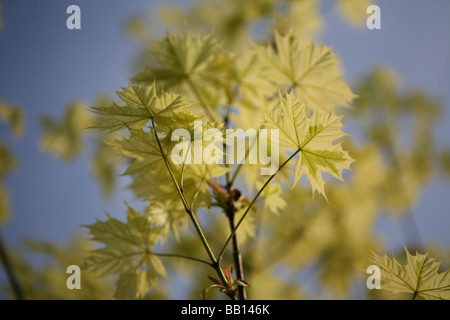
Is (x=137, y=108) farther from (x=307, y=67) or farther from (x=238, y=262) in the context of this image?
(x=307, y=67)

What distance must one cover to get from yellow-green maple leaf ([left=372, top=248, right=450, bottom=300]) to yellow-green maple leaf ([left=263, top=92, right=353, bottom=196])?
0.71 feet

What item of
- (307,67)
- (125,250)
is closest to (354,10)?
(307,67)

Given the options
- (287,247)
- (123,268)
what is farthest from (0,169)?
(287,247)

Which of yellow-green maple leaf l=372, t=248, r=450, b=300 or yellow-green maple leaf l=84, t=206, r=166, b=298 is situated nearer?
yellow-green maple leaf l=372, t=248, r=450, b=300

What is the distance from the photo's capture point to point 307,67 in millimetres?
887

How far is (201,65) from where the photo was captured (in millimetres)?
933

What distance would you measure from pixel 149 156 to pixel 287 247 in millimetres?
1970

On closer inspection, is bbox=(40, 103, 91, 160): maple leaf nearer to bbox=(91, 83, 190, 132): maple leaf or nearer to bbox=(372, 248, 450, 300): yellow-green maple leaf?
bbox=(91, 83, 190, 132): maple leaf

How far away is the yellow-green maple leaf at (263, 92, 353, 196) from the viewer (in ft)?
1.97

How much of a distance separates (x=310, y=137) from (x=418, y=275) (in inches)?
15.8

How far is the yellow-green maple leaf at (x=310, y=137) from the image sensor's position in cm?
60

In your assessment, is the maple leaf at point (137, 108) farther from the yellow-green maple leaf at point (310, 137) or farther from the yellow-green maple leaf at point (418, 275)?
the yellow-green maple leaf at point (418, 275)

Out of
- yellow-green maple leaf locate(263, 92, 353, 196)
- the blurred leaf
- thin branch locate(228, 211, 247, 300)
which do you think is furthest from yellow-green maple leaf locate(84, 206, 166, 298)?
the blurred leaf

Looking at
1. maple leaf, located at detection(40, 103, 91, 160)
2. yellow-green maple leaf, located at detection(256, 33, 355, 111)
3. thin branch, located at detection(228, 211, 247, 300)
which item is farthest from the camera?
maple leaf, located at detection(40, 103, 91, 160)
